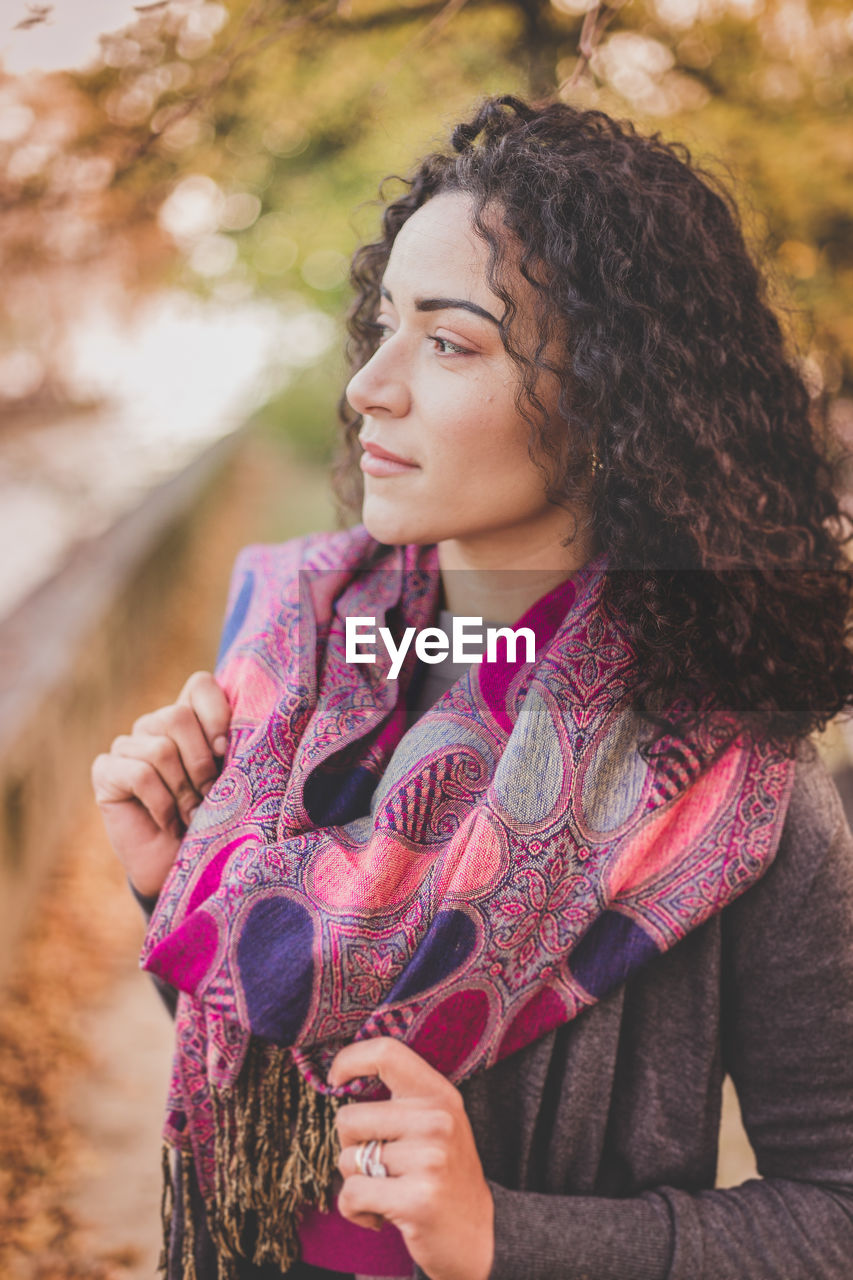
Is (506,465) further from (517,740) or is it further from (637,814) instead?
(637,814)

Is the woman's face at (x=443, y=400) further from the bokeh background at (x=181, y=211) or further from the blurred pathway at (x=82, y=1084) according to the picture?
the blurred pathway at (x=82, y=1084)

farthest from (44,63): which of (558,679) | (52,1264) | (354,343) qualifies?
(52,1264)

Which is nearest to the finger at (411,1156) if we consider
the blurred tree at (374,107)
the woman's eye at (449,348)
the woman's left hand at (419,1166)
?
the woman's left hand at (419,1166)

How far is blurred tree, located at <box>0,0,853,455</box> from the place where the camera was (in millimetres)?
1932

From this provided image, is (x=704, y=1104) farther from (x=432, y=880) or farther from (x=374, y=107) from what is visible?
(x=374, y=107)

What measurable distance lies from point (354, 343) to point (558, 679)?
69cm

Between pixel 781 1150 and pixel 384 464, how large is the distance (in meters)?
0.91

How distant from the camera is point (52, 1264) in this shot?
2.19 meters

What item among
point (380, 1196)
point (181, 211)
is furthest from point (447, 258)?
point (181, 211)

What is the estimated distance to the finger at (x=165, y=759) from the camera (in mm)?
1248

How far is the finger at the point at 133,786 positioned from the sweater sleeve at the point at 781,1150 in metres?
0.60

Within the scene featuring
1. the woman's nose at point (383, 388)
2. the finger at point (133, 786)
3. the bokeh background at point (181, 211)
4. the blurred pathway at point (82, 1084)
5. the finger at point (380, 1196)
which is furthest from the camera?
the blurred pathway at point (82, 1084)

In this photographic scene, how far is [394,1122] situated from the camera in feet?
3.42

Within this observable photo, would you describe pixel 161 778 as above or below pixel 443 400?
below
